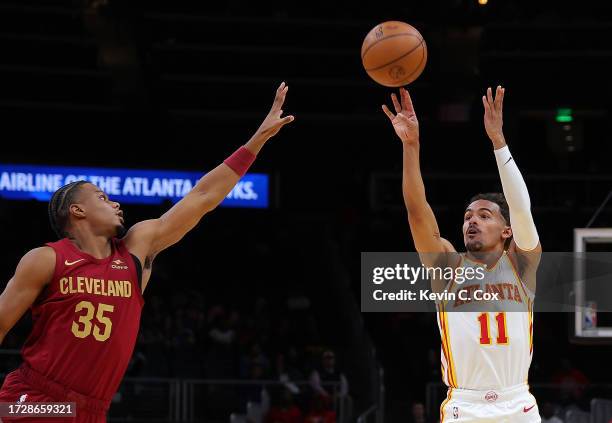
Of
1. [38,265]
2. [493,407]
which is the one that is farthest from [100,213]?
[493,407]

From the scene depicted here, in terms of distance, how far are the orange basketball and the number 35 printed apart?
3.03 metres

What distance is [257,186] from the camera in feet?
56.5

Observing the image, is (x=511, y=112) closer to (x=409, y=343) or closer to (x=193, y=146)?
(x=409, y=343)

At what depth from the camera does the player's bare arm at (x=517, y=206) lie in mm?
5289

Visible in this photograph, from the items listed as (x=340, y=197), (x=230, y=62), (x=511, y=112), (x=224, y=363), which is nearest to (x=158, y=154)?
(x=230, y=62)

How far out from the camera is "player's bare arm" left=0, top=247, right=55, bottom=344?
4312 mm

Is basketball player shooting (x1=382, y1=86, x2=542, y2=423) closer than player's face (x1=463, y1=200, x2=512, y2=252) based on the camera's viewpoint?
Yes

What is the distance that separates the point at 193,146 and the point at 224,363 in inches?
234

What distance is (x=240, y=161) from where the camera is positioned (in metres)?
5.12

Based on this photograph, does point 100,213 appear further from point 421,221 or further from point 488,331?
point 488,331

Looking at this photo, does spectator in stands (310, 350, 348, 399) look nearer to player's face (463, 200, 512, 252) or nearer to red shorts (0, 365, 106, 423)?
player's face (463, 200, 512, 252)

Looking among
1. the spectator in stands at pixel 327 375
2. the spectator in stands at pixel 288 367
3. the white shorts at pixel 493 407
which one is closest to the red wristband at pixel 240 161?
the white shorts at pixel 493 407

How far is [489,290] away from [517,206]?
1.70 ft

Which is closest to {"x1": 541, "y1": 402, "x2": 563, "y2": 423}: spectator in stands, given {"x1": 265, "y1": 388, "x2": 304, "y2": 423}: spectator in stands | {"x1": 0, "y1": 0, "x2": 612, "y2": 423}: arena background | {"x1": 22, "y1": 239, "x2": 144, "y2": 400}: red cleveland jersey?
{"x1": 265, "y1": 388, "x2": 304, "y2": 423}: spectator in stands
